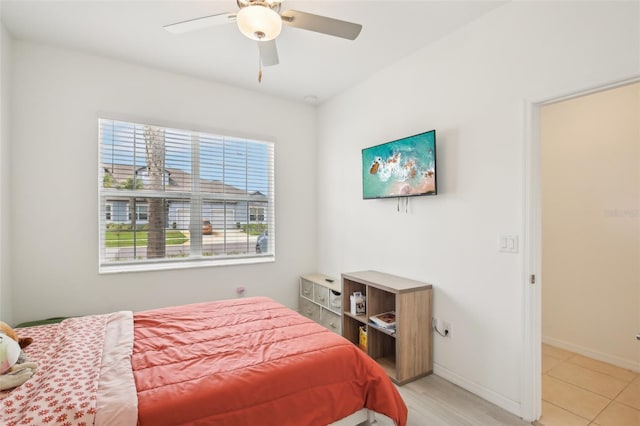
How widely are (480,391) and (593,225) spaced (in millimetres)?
1839

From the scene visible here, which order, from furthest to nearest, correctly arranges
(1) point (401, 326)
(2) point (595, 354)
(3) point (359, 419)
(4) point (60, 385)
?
1. (2) point (595, 354)
2. (1) point (401, 326)
3. (3) point (359, 419)
4. (4) point (60, 385)

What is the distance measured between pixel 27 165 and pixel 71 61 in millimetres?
985

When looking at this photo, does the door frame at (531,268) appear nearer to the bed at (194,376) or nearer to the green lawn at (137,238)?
the bed at (194,376)

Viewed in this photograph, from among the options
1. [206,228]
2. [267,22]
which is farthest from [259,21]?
[206,228]

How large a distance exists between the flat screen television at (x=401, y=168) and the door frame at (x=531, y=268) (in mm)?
639

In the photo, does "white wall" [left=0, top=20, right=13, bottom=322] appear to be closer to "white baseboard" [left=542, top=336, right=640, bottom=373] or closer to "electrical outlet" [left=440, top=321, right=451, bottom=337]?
"electrical outlet" [left=440, top=321, right=451, bottom=337]

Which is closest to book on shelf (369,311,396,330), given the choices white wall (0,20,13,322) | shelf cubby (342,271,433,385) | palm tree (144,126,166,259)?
shelf cubby (342,271,433,385)

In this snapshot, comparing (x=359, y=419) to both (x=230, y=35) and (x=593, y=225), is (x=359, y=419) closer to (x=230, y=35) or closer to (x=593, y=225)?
(x=593, y=225)

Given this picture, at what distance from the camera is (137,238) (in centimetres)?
320

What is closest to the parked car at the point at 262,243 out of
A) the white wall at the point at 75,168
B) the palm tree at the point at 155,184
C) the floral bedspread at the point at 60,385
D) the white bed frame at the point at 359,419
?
the white wall at the point at 75,168

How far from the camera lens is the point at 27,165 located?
2680 mm

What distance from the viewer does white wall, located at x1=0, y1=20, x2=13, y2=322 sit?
2.45m

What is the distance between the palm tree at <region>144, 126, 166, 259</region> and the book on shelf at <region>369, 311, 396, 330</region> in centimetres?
223

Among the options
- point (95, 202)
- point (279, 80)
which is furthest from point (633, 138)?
point (95, 202)
